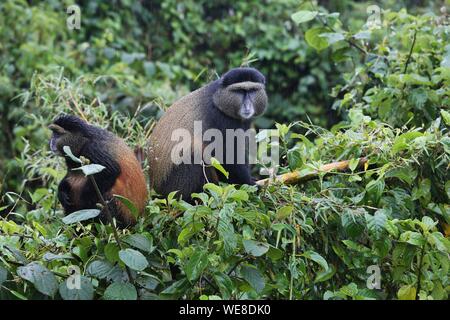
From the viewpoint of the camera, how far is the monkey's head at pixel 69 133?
560cm

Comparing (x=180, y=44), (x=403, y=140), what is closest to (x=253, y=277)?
(x=403, y=140)

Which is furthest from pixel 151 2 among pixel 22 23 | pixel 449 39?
pixel 449 39

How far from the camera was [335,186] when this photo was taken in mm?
5051

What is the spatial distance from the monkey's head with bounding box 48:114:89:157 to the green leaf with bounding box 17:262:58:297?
67.0 inches

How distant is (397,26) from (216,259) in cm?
377

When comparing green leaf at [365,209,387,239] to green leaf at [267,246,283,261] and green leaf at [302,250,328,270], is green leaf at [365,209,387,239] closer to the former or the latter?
green leaf at [302,250,328,270]

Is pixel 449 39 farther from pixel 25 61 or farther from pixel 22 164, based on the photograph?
pixel 25 61

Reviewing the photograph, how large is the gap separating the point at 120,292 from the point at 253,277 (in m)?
0.75

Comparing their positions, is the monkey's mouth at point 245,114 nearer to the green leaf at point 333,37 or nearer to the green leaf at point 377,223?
the green leaf at point 333,37

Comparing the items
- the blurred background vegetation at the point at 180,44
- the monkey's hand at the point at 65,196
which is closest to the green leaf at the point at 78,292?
the monkey's hand at the point at 65,196

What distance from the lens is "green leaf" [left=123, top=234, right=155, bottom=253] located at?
4.25 meters

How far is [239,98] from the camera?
20.5 ft
